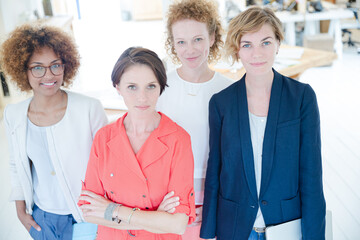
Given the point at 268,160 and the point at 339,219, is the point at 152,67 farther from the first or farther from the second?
the point at 339,219

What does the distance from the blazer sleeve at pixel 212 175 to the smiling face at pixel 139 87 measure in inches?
12.3

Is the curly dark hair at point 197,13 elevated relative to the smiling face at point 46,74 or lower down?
elevated

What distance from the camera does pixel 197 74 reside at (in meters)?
1.76

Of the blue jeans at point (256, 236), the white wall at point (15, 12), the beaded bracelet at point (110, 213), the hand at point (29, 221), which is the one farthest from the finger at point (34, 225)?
the white wall at point (15, 12)

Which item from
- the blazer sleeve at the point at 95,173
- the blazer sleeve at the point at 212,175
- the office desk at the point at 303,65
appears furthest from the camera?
the office desk at the point at 303,65

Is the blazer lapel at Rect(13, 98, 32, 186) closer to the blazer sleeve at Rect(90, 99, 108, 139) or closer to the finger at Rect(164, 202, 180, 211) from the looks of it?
the blazer sleeve at Rect(90, 99, 108, 139)

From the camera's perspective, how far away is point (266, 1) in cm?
795

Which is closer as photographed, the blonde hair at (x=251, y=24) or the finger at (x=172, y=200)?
the finger at (x=172, y=200)

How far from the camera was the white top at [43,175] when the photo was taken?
1.66 m

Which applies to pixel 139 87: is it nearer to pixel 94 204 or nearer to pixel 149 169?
pixel 149 169

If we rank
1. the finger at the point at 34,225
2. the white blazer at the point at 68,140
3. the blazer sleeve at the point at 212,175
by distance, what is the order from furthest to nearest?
1. the finger at the point at 34,225
2. the white blazer at the point at 68,140
3. the blazer sleeve at the point at 212,175

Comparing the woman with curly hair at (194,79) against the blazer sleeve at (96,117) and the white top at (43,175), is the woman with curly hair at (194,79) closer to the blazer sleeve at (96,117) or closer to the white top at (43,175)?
the blazer sleeve at (96,117)

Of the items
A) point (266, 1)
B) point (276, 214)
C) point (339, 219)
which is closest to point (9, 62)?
point (276, 214)

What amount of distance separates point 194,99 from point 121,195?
1.98 feet
